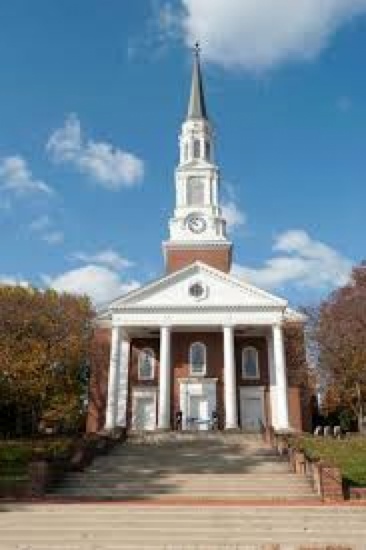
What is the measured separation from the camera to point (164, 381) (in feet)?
126

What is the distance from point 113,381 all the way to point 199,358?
6.68m

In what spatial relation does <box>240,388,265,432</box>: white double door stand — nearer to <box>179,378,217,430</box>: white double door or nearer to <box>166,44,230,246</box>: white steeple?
<box>179,378,217,430</box>: white double door

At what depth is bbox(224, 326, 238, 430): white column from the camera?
37.4 meters

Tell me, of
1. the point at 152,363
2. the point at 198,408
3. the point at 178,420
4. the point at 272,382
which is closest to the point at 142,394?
the point at 152,363

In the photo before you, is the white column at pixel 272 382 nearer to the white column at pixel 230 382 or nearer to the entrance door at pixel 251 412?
the entrance door at pixel 251 412

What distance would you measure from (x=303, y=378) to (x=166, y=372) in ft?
28.4

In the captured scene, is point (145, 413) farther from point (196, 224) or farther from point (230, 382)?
point (196, 224)

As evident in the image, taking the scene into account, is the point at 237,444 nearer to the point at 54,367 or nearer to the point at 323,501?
the point at 323,501

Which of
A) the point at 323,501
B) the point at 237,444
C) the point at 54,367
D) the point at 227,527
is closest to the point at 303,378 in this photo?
the point at 237,444

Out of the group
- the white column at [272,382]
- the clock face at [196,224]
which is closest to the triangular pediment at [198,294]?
the white column at [272,382]

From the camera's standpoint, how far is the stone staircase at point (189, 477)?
698 inches

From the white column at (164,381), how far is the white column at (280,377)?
646cm

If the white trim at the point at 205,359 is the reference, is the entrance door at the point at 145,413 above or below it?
below

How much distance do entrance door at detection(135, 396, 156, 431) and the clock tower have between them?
10.3 metres
